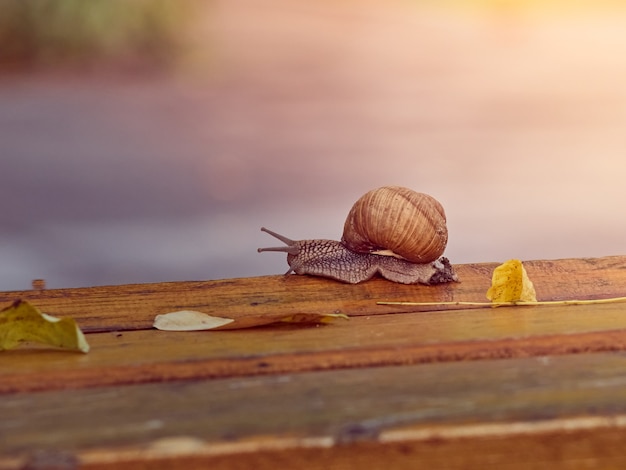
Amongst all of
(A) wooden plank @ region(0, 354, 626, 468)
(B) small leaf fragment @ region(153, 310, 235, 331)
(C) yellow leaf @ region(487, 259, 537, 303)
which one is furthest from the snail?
(A) wooden plank @ region(0, 354, 626, 468)

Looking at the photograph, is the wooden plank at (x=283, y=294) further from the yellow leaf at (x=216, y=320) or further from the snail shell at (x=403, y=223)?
the snail shell at (x=403, y=223)

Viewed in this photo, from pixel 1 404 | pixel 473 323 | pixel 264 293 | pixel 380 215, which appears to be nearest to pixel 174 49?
pixel 380 215

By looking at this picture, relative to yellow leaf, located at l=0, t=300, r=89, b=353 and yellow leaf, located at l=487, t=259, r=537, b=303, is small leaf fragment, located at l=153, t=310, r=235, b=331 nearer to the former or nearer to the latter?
yellow leaf, located at l=0, t=300, r=89, b=353

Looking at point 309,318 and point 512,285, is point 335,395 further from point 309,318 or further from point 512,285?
point 512,285

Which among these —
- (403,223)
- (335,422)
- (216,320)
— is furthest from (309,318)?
(403,223)

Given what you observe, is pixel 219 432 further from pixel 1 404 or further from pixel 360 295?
pixel 360 295
